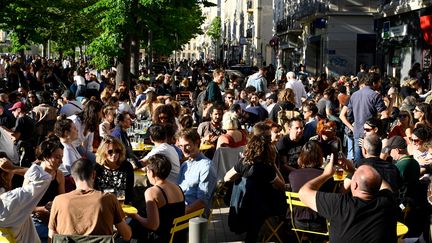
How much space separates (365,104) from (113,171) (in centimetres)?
567

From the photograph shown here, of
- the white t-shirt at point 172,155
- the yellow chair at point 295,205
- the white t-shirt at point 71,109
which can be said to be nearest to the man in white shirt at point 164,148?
the white t-shirt at point 172,155

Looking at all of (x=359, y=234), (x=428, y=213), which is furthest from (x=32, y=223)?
(x=428, y=213)

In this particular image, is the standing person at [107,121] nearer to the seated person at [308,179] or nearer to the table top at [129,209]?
the table top at [129,209]

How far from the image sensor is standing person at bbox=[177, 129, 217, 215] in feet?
26.8

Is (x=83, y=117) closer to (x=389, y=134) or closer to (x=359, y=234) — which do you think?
(x=389, y=134)

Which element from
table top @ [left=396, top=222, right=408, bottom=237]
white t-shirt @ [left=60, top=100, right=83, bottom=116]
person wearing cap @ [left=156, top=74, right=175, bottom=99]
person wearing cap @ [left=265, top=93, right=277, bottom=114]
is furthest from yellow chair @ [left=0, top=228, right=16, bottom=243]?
person wearing cap @ [left=156, top=74, right=175, bottom=99]

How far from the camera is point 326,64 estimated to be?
40312mm

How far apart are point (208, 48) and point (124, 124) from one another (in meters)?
131

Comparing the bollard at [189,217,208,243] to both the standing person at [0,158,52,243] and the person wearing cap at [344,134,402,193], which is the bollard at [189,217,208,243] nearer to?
the standing person at [0,158,52,243]

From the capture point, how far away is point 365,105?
1238cm

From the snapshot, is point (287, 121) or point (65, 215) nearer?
point (65, 215)

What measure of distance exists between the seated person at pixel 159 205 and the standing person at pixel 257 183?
4.14ft

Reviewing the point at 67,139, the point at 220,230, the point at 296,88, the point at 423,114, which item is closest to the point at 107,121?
the point at 67,139

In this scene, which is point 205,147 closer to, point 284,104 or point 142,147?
point 142,147
